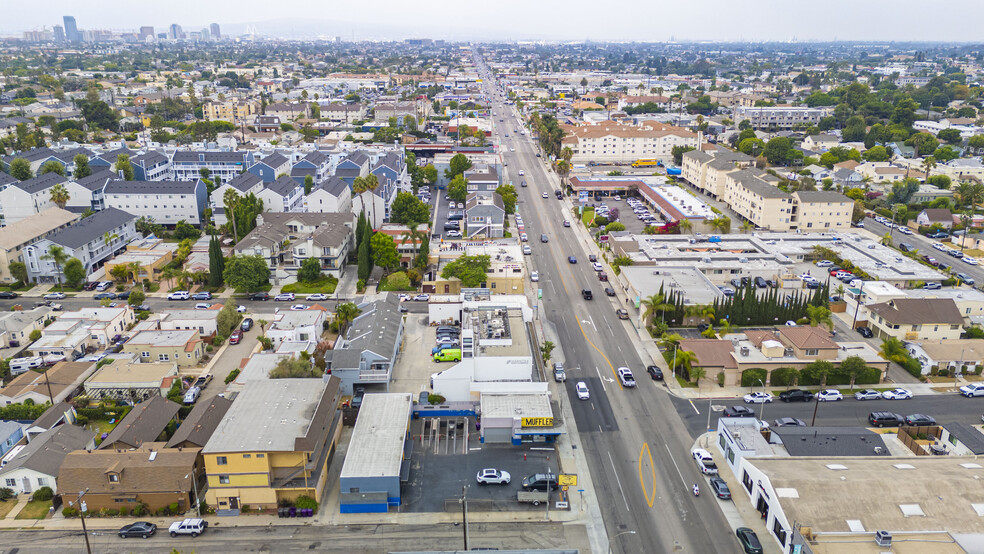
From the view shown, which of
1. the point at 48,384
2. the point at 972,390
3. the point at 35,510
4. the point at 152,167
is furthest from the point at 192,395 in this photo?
the point at 152,167

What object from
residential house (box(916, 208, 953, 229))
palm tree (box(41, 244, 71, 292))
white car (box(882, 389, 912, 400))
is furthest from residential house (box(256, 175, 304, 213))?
residential house (box(916, 208, 953, 229))

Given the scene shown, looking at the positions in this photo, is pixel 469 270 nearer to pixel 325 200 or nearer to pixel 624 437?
pixel 624 437

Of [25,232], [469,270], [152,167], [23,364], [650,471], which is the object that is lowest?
[650,471]

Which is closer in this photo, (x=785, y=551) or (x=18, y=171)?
(x=785, y=551)

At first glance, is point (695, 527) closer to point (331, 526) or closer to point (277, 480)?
point (331, 526)

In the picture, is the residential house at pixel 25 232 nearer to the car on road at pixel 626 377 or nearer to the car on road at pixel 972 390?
the car on road at pixel 626 377

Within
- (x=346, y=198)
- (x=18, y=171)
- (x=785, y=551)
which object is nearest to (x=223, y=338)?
(x=346, y=198)
